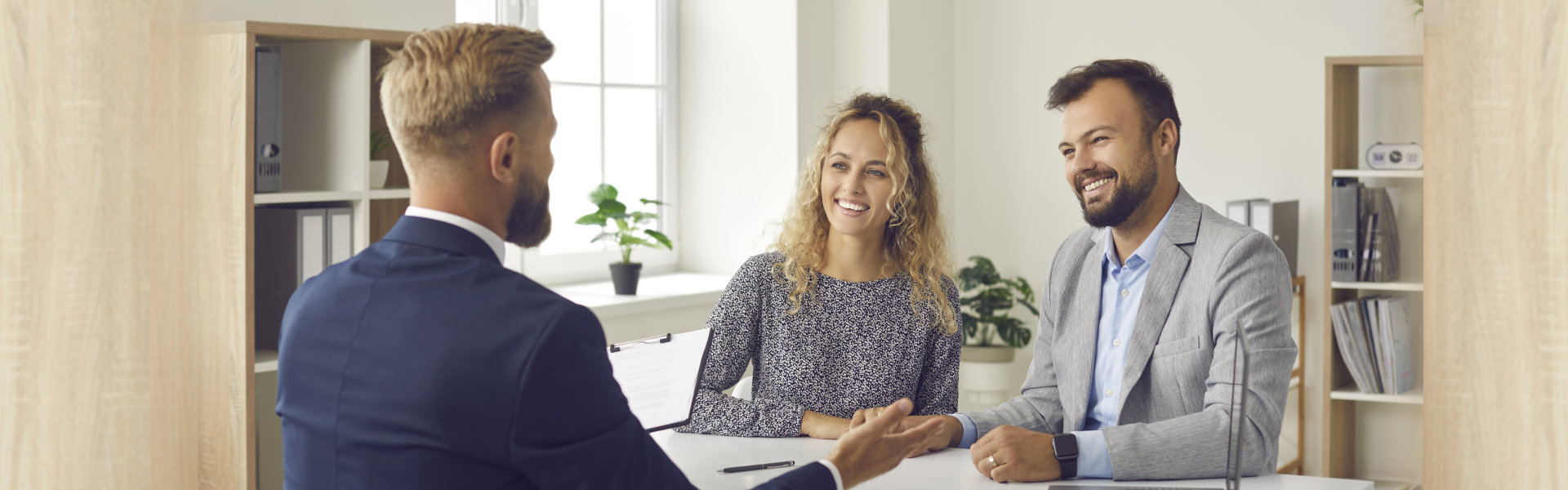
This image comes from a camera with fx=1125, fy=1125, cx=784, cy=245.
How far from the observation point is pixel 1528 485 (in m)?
0.48

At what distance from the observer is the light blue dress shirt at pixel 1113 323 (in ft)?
5.85

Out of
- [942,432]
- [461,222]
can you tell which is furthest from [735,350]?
[461,222]

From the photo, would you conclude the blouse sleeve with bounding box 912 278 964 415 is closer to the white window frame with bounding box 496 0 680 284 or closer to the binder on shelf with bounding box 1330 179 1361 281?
the white window frame with bounding box 496 0 680 284

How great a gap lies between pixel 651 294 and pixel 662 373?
2.13 meters

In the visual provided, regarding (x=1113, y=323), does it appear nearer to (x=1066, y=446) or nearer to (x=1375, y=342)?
(x=1066, y=446)

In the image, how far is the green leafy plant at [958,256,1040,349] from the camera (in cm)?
431

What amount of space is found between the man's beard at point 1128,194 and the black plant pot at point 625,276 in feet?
6.78

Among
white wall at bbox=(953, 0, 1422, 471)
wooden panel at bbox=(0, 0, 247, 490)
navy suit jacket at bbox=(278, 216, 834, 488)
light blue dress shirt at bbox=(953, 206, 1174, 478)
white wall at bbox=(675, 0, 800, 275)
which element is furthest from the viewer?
white wall at bbox=(675, 0, 800, 275)

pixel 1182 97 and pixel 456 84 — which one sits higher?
pixel 1182 97

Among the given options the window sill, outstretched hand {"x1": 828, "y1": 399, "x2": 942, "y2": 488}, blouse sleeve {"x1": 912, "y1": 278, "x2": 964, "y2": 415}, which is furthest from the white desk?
the window sill

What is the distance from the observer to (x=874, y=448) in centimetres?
134

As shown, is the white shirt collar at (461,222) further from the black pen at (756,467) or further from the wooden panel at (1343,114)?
the wooden panel at (1343,114)

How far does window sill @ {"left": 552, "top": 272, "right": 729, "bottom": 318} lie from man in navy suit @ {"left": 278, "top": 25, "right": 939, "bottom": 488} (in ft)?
7.66

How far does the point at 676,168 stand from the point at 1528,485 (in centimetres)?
399
